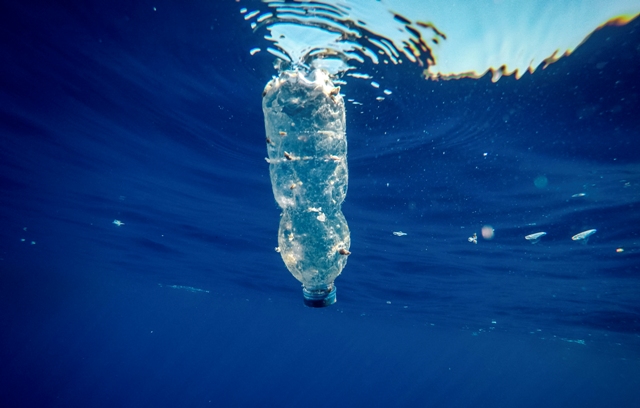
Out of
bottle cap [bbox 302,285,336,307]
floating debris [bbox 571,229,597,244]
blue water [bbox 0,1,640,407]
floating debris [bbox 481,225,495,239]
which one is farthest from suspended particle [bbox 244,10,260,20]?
floating debris [bbox 571,229,597,244]

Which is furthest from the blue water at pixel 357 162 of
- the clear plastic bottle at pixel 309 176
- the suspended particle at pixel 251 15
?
the clear plastic bottle at pixel 309 176

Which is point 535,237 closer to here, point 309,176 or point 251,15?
point 309,176

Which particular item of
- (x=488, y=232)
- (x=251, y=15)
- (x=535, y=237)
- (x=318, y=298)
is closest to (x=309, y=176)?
(x=318, y=298)

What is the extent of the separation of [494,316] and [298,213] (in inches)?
1163

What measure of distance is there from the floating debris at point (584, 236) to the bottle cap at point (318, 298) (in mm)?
11753

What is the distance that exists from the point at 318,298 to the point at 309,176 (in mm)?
1528

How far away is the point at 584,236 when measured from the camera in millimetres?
12039

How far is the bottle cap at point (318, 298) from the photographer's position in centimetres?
398

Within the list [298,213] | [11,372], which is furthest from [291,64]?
[11,372]

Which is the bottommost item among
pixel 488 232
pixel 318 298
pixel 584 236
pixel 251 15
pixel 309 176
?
pixel 318 298

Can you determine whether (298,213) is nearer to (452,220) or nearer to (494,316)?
(452,220)

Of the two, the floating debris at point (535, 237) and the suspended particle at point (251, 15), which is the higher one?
the suspended particle at point (251, 15)

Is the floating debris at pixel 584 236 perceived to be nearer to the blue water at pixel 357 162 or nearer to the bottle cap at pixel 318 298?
the blue water at pixel 357 162

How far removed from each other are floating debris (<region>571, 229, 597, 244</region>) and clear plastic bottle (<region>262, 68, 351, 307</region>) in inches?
445
